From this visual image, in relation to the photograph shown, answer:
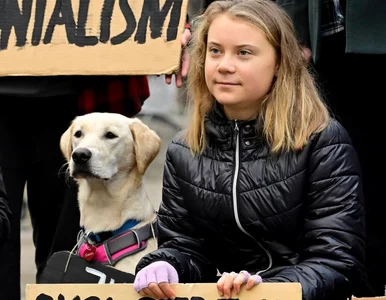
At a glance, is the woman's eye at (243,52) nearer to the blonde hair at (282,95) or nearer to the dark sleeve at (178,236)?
the blonde hair at (282,95)

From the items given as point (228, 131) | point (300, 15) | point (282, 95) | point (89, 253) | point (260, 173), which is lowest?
point (89, 253)

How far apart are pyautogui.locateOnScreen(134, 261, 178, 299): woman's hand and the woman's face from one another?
619 mm

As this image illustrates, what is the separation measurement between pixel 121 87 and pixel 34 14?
501 millimetres

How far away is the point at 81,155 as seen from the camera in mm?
5102

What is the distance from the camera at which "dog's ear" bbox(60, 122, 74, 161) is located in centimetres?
515

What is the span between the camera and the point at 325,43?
461cm

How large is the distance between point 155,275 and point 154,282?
0.05 meters

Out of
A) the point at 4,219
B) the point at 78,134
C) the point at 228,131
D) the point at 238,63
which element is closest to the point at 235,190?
the point at 228,131

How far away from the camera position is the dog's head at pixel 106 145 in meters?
5.14

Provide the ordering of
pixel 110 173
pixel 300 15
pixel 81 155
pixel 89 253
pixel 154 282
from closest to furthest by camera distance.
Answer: pixel 154 282 < pixel 300 15 < pixel 89 253 < pixel 81 155 < pixel 110 173

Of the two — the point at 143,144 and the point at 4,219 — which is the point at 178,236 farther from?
the point at 143,144

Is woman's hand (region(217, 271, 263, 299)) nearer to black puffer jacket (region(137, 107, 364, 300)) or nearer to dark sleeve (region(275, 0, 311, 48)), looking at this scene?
black puffer jacket (region(137, 107, 364, 300))

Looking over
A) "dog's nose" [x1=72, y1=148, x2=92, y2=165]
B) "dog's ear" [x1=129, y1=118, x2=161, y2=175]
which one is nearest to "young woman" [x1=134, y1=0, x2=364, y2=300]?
"dog's nose" [x1=72, y1=148, x2=92, y2=165]

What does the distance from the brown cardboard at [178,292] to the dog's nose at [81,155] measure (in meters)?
1.56
